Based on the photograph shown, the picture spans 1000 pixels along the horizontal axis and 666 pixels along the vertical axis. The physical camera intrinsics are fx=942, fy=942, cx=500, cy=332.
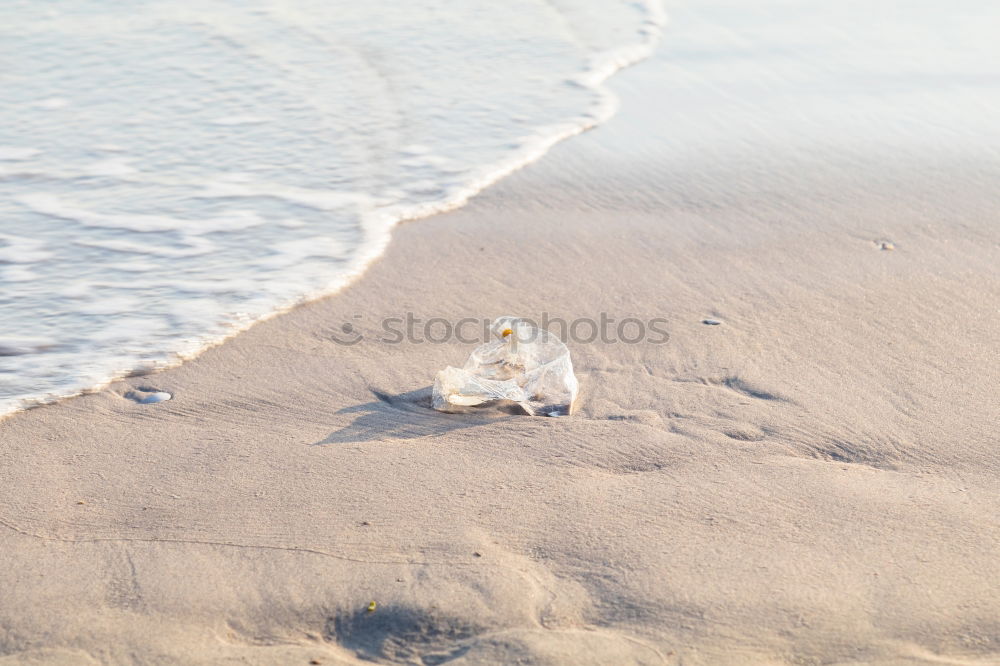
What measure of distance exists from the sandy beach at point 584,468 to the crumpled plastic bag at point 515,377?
0.07 metres

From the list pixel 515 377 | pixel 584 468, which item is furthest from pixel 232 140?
pixel 584 468

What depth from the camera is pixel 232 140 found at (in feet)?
17.5

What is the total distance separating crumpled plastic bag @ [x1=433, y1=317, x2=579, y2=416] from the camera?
277 centimetres

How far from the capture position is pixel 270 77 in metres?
6.45

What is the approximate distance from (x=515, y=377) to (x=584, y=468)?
499 mm

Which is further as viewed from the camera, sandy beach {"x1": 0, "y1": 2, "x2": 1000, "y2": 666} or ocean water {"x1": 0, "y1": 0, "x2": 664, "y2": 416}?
ocean water {"x1": 0, "y1": 0, "x2": 664, "y2": 416}

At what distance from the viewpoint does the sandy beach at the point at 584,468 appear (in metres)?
1.91

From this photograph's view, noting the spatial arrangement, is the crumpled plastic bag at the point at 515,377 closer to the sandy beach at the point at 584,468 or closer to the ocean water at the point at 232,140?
the sandy beach at the point at 584,468

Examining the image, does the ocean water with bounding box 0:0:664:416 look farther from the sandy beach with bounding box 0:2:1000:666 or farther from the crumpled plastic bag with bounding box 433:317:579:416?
the crumpled plastic bag with bounding box 433:317:579:416

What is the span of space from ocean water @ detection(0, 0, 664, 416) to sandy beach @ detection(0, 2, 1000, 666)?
375mm

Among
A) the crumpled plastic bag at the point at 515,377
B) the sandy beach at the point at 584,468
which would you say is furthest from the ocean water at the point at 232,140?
the crumpled plastic bag at the point at 515,377

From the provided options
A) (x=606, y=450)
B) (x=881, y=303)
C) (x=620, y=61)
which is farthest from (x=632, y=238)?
(x=620, y=61)

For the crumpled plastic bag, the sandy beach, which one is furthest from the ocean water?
the crumpled plastic bag

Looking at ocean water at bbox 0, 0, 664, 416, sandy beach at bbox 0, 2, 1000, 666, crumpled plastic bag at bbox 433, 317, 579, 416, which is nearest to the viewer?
sandy beach at bbox 0, 2, 1000, 666
